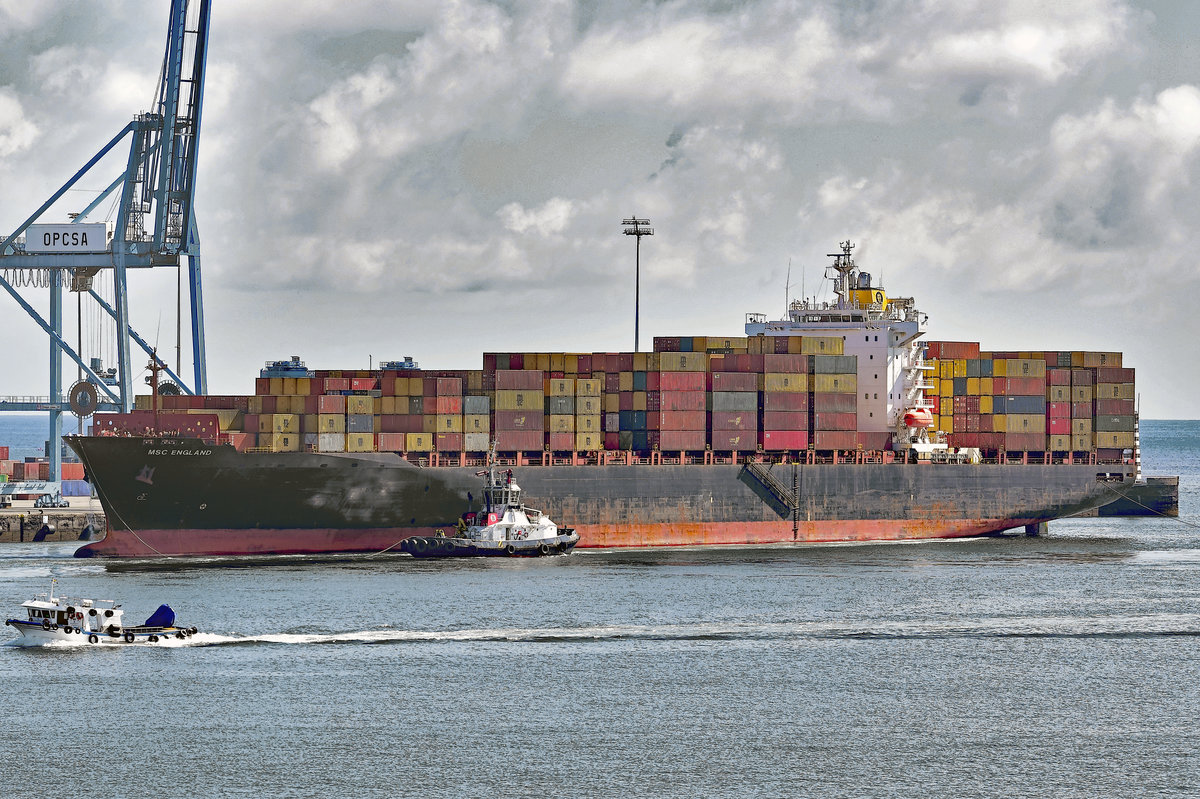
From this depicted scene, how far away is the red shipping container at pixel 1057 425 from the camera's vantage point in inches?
3767

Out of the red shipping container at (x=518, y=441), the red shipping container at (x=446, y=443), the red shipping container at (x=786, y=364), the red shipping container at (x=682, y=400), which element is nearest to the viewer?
the red shipping container at (x=446, y=443)

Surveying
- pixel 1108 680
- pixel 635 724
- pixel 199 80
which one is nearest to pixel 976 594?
pixel 1108 680

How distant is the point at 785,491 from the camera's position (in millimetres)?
84500

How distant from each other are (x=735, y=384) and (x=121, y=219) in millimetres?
41850

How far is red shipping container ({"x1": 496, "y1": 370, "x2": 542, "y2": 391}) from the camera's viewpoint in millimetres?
80688

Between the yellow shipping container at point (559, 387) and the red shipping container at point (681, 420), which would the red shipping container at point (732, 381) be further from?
the yellow shipping container at point (559, 387)

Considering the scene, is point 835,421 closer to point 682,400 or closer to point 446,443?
point 682,400

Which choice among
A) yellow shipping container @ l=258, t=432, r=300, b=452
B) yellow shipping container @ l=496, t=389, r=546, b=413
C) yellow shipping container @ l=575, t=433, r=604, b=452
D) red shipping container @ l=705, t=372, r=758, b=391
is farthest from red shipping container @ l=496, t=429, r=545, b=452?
red shipping container @ l=705, t=372, r=758, b=391

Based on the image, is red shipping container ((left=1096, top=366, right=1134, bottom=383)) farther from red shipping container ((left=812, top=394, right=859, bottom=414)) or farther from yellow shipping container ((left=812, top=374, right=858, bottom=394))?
red shipping container ((left=812, top=394, right=859, bottom=414))

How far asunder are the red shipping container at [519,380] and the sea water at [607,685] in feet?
42.0

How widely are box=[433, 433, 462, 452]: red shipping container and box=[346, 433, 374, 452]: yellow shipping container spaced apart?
10.9 feet

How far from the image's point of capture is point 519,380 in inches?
3182

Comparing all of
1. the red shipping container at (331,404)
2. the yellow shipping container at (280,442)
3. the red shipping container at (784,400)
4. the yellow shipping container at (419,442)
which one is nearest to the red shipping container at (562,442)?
the yellow shipping container at (419,442)

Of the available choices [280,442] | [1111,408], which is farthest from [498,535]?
[1111,408]
